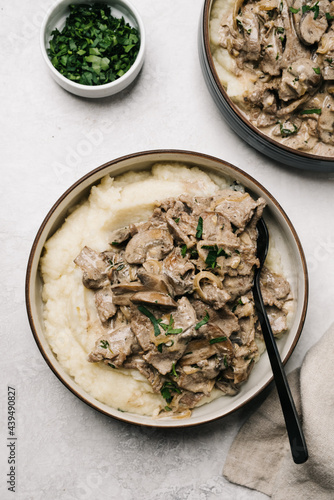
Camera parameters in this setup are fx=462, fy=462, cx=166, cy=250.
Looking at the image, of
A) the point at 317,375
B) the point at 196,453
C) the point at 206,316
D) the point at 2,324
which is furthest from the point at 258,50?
the point at 196,453

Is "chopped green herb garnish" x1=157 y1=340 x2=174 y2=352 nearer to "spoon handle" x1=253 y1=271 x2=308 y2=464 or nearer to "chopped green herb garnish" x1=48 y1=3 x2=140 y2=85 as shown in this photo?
"spoon handle" x1=253 y1=271 x2=308 y2=464

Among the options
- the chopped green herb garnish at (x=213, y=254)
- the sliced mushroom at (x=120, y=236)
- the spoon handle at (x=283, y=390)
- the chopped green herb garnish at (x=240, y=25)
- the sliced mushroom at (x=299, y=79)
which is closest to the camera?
the spoon handle at (x=283, y=390)

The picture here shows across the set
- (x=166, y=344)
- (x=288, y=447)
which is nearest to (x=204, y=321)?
(x=166, y=344)

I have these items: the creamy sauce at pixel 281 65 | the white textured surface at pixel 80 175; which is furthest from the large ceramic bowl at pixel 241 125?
the white textured surface at pixel 80 175

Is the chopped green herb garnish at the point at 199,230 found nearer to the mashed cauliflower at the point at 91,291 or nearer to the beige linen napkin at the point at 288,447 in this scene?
the mashed cauliflower at the point at 91,291

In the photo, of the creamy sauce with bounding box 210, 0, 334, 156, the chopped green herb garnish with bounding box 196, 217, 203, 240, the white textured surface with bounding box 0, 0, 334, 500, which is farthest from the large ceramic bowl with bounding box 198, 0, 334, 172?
the chopped green herb garnish with bounding box 196, 217, 203, 240

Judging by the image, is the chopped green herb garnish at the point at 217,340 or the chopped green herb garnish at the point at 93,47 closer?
the chopped green herb garnish at the point at 217,340
